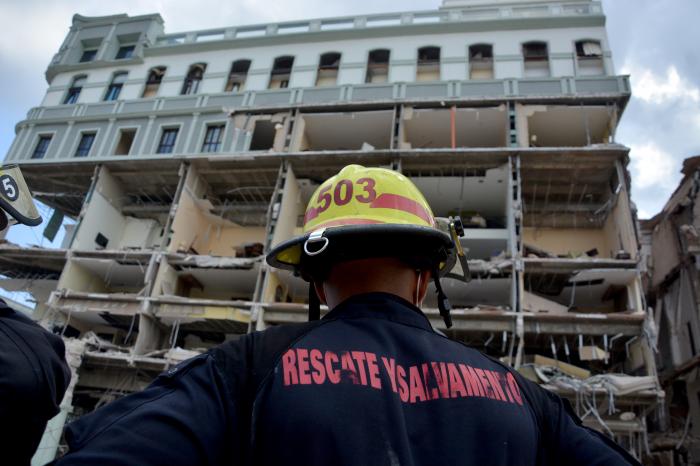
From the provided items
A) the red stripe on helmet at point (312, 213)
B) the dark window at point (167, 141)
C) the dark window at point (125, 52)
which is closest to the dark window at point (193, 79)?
the dark window at point (167, 141)

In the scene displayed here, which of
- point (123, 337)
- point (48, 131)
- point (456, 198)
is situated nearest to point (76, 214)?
point (48, 131)

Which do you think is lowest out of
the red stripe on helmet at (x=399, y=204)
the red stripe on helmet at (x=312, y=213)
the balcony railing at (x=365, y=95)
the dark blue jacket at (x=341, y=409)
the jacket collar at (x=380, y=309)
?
the dark blue jacket at (x=341, y=409)

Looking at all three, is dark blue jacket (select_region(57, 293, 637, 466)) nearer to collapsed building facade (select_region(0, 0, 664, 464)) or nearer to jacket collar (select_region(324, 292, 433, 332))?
jacket collar (select_region(324, 292, 433, 332))

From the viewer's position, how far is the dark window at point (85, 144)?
22.9 metres

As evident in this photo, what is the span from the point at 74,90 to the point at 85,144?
4.31 meters

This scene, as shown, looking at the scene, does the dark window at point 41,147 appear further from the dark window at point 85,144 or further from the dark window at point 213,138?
the dark window at point 213,138

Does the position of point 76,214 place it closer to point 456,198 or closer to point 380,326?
point 456,198

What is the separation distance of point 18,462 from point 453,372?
5.89ft

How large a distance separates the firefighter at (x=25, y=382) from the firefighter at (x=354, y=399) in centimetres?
115

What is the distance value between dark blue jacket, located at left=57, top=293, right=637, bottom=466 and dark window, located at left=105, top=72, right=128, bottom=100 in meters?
27.0

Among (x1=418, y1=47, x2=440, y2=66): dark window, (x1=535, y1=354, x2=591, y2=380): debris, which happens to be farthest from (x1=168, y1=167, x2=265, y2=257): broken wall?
(x1=535, y1=354, x2=591, y2=380): debris

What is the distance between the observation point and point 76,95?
2520cm

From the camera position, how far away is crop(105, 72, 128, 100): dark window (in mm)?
24614

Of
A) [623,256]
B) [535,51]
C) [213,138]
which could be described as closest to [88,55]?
[213,138]
